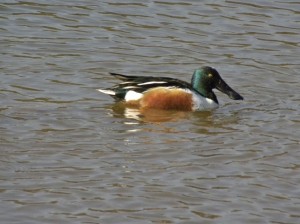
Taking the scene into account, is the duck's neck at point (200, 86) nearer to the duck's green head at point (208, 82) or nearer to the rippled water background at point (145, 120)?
the duck's green head at point (208, 82)

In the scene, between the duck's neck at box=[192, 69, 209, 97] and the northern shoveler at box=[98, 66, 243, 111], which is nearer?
the northern shoveler at box=[98, 66, 243, 111]

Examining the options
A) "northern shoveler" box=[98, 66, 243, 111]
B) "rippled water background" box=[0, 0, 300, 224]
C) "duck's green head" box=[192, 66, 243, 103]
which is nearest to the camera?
"rippled water background" box=[0, 0, 300, 224]

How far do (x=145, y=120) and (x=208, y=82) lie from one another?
135cm

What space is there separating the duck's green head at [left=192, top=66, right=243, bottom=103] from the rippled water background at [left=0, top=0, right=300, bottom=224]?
0.80ft

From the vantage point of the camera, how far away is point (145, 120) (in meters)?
11.8

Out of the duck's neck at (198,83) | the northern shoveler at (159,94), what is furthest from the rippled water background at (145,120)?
the duck's neck at (198,83)

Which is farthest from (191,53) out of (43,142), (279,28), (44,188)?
(44,188)

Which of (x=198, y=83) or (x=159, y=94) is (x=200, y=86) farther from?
(x=159, y=94)

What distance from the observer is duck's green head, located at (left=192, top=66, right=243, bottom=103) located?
12.7 metres

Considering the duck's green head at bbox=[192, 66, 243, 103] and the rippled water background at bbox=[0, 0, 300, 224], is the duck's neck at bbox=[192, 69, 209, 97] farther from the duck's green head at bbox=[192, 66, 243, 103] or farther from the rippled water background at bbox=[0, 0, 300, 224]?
the rippled water background at bbox=[0, 0, 300, 224]

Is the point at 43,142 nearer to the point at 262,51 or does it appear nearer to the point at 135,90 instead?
the point at 135,90

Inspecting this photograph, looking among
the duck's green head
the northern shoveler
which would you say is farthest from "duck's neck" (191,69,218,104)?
the northern shoveler

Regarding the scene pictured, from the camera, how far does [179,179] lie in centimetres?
922

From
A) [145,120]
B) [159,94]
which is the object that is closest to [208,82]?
[159,94]
